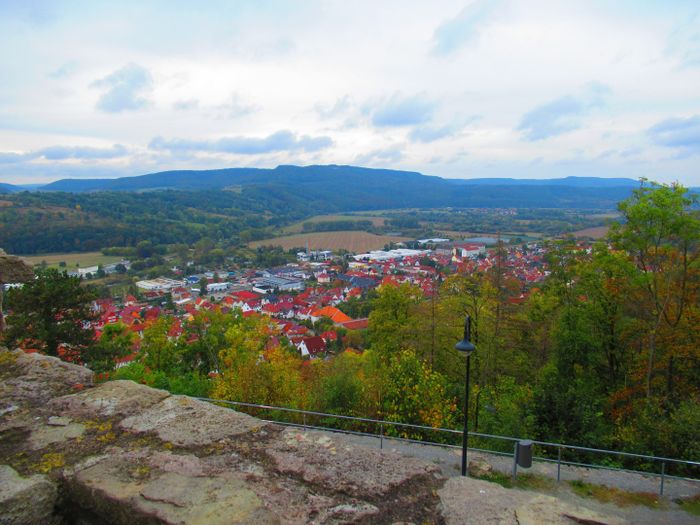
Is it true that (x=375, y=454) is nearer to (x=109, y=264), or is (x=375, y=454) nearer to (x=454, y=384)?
(x=454, y=384)

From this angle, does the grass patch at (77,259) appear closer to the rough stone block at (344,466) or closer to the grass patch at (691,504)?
the rough stone block at (344,466)

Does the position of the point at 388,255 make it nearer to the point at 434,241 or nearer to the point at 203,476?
the point at 434,241

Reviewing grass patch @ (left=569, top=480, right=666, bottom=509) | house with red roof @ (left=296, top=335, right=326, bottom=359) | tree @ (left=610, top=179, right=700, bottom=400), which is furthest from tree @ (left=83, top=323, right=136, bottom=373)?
tree @ (left=610, top=179, right=700, bottom=400)

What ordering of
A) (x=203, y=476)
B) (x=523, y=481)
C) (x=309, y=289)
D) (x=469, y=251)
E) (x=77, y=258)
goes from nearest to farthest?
(x=203, y=476) → (x=523, y=481) → (x=309, y=289) → (x=77, y=258) → (x=469, y=251)

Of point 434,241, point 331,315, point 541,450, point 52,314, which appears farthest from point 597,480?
→ point 434,241

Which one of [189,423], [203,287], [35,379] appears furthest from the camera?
[203,287]

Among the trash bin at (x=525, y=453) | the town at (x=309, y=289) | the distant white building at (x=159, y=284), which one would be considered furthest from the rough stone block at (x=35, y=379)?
the distant white building at (x=159, y=284)

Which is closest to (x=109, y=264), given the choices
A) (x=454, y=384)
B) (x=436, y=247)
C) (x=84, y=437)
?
(x=436, y=247)

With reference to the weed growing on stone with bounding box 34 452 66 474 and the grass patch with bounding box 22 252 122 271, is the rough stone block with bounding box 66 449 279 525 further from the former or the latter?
the grass patch with bounding box 22 252 122 271
